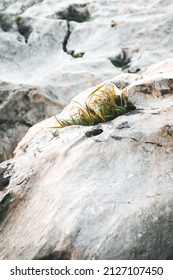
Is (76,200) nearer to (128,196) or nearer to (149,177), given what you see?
(128,196)

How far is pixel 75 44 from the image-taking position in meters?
10.0

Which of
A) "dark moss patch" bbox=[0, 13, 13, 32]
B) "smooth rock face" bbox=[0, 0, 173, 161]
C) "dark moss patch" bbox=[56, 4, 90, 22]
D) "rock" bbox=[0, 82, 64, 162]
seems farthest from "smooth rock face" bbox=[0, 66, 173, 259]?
"dark moss patch" bbox=[0, 13, 13, 32]

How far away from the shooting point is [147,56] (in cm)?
886

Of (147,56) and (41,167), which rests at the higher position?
(41,167)

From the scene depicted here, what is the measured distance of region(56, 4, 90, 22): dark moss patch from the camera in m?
10.8

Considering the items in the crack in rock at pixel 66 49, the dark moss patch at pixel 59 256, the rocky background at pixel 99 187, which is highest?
the rocky background at pixel 99 187

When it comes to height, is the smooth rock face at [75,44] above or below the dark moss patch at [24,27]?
below

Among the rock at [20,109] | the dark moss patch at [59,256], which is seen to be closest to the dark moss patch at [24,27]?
the rock at [20,109]

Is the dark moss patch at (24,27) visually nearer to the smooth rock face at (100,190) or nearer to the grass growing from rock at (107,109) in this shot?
the grass growing from rock at (107,109)

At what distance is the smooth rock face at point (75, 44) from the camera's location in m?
8.59

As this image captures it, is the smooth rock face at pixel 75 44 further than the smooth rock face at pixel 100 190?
Yes

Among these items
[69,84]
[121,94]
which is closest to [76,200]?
[121,94]

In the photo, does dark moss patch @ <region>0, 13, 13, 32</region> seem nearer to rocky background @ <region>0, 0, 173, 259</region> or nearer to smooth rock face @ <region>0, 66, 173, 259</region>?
rocky background @ <region>0, 0, 173, 259</region>
